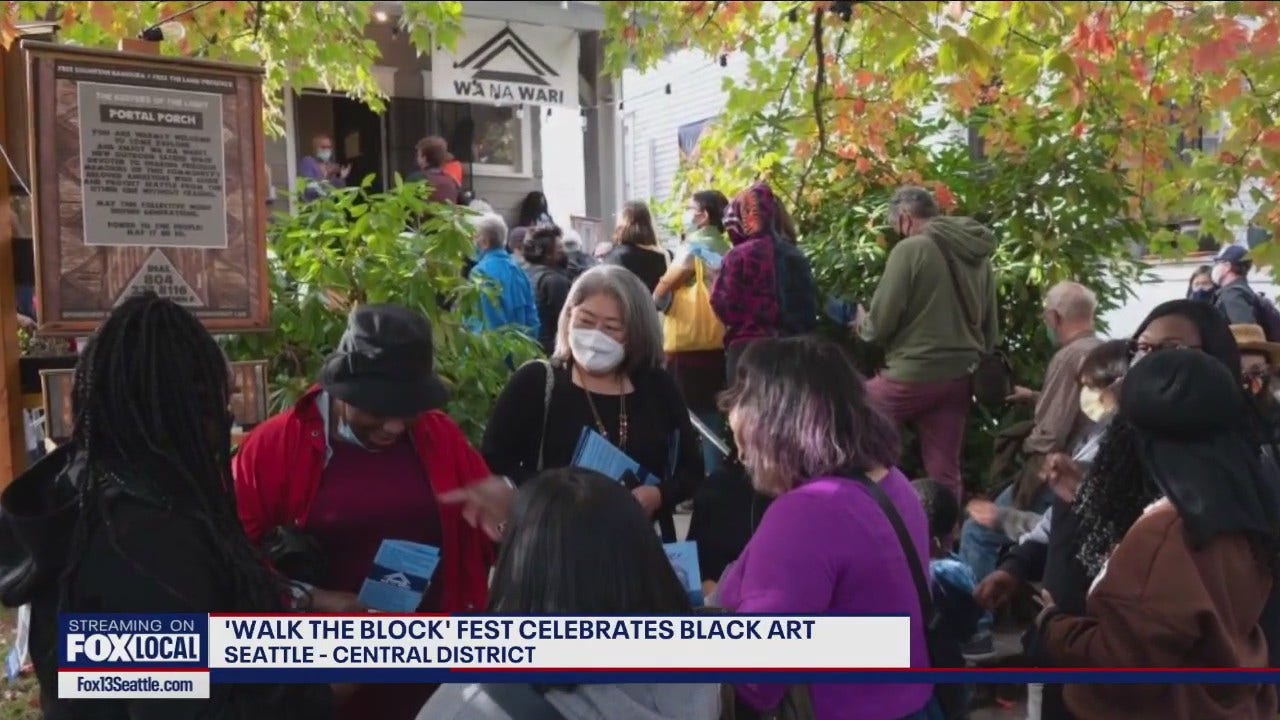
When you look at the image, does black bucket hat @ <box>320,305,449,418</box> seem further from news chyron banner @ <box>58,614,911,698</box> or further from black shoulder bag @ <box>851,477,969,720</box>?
black shoulder bag @ <box>851,477,969,720</box>

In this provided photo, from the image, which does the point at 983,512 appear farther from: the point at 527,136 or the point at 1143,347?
the point at 527,136

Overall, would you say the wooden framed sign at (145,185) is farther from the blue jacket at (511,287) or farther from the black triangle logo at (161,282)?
the blue jacket at (511,287)

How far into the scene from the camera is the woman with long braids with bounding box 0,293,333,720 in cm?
208

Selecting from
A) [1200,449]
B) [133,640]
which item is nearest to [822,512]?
[1200,449]

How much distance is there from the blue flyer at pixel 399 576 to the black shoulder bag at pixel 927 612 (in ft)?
3.84

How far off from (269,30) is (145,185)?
3306 millimetres

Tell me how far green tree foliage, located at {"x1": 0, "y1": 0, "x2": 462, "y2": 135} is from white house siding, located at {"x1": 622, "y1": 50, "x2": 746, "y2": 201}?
8.61 m

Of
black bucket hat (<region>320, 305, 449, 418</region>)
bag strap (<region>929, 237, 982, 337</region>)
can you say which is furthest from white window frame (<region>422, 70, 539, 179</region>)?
black bucket hat (<region>320, 305, 449, 418</region>)

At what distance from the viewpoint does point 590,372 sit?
378 cm

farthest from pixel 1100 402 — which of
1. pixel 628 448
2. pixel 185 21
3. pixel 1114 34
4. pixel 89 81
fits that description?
pixel 185 21

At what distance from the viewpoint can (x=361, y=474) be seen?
2990mm

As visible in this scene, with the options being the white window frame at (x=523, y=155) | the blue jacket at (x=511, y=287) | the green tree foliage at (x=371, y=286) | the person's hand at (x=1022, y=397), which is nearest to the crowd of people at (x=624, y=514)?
the green tree foliage at (x=371, y=286)

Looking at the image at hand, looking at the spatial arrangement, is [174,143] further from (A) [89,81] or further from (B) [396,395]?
(B) [396,395]

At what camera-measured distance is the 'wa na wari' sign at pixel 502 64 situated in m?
11.7
